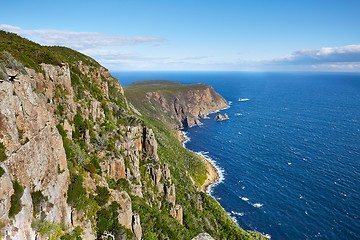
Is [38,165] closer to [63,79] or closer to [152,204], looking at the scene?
[63,79]

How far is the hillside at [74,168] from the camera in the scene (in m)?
35.0

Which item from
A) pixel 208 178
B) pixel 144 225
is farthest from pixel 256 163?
pixel 144 225

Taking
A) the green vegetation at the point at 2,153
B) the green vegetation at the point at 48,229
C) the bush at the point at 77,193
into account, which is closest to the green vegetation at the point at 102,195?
the bush at the point at 77,193

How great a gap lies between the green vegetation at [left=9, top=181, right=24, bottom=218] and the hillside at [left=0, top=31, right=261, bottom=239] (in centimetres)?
10

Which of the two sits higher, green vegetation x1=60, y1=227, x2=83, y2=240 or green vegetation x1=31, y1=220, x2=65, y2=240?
green vegetation x1=31, y1=220, x2=65, y2=240

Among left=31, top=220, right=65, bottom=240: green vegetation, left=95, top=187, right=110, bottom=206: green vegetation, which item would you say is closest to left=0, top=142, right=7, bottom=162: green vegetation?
left=31, top=220, right=65, bottom=240: green vegetation

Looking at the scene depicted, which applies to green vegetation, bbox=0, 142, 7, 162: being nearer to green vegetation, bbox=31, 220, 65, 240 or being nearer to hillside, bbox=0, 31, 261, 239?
hillside, bbox=0, 31, 261, 239

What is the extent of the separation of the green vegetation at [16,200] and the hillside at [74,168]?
0.10 metres

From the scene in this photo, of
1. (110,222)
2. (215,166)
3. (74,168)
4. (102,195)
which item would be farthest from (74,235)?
(215,166)

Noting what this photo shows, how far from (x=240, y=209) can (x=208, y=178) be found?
100 ft

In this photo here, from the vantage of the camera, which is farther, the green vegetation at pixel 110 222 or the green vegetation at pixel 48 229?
the green vegetation at pixel 110 222

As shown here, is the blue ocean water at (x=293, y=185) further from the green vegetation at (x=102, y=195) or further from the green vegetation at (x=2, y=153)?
the green vegetation at (x=2, y=153)

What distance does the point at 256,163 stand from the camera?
159500 mm

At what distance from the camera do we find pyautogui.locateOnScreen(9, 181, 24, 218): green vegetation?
104ft
